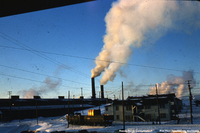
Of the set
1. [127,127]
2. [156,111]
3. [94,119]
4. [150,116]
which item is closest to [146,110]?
[150,116]

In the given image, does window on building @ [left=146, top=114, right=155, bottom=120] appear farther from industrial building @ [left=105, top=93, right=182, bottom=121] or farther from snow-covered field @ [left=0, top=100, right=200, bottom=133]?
snow-covered field @ [left=0, top=100, right=200, bottom=133]

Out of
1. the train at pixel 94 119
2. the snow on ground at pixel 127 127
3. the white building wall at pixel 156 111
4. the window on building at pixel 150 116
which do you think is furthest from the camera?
the window on building at pixel 150 116

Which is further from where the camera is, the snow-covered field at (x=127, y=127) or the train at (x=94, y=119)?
the train at (x=94, y=119)

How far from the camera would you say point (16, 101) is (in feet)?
244

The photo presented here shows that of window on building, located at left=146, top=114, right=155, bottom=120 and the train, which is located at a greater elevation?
the train

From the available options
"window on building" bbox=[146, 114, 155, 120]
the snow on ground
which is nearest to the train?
the snow on ground

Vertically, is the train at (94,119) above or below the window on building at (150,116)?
above

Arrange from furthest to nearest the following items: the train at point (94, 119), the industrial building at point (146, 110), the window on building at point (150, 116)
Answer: the window on building at point (150, 116), the industrial building at point (146, 110), the train at point (94, 119)

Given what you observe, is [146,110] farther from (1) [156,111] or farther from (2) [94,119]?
(2) [94,119]

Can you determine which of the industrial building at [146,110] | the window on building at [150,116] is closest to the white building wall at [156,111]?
the industrial building at [146,110]

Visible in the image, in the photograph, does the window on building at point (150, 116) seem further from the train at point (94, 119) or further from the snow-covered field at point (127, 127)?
the train at point (94, 119)

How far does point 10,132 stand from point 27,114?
36.1 meters

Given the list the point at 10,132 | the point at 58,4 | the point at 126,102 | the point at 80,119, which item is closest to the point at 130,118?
the point at 126,102

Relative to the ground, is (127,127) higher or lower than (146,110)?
lower
